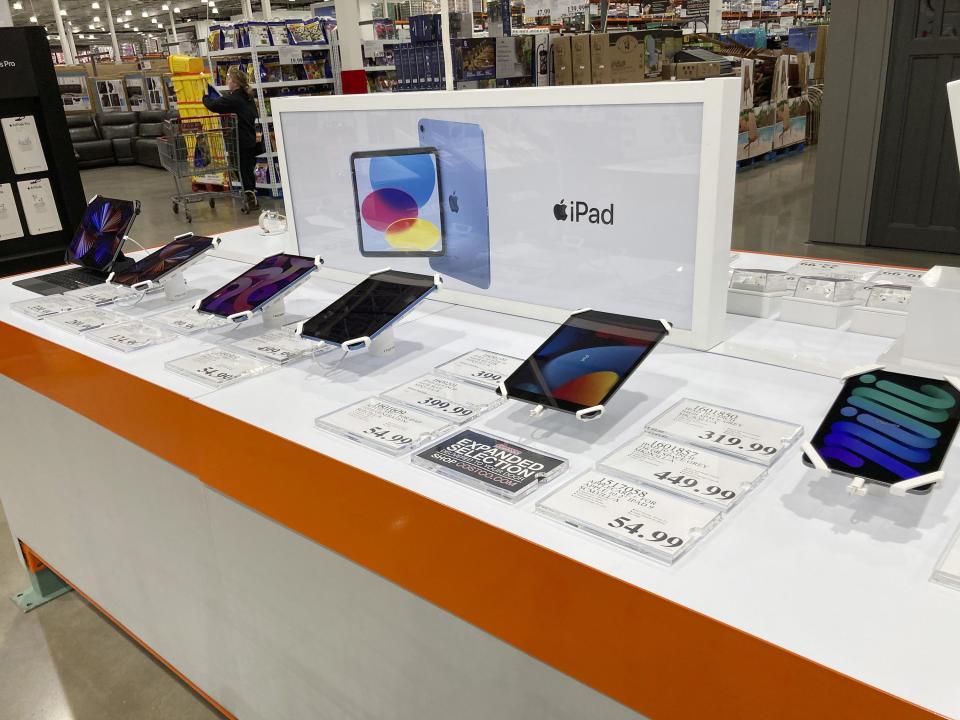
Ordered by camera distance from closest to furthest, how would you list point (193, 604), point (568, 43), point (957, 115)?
point (957, 115) < point (193, 604) < point (568, 43)

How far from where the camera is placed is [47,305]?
197 centimetres

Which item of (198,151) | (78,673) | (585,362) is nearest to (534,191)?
(585,362)

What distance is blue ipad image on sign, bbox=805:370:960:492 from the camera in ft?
2.81

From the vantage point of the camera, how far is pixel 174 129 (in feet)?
26.2

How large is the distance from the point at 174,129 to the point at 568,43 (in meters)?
4.18

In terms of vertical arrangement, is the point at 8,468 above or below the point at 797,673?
below

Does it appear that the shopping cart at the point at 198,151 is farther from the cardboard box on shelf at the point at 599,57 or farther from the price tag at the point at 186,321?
the price tag at the point at 186,321

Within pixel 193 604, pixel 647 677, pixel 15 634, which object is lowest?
pixel 15 634

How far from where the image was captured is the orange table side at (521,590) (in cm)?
72

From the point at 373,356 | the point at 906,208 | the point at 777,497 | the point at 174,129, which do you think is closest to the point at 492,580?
the point at 777,497

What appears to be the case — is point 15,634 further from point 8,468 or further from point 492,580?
point 492,580

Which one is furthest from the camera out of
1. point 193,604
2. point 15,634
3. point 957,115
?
point 15,634

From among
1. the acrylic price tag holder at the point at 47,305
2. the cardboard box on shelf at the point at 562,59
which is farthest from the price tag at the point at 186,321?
the cardboard box on shelf at the point at 562,59

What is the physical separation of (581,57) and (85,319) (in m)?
6.75
